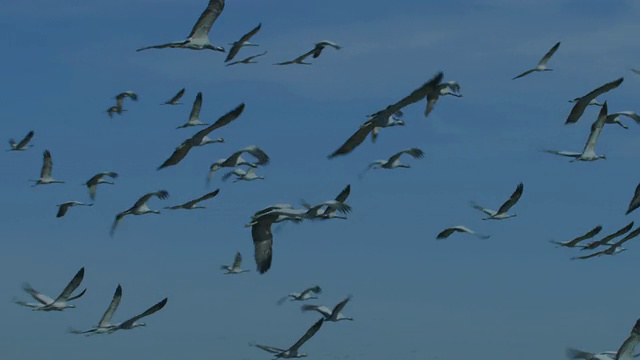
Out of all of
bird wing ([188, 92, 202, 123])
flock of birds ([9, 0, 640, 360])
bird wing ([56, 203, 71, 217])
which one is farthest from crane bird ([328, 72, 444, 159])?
bird wing ([56, 203, 71, 217])

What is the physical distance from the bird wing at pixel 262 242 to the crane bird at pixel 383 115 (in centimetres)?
372

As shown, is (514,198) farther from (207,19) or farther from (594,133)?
(207,19)

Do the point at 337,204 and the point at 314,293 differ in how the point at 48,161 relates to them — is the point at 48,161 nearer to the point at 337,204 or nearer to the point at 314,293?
the point at 314,293

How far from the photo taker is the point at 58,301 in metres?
51.8

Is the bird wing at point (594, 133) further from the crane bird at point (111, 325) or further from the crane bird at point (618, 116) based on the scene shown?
the crane bird at point (111, 325)

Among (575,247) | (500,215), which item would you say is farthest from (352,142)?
(500,215)

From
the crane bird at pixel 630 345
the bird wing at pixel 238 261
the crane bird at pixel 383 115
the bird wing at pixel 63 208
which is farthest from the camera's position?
the bird wing at pixel 238 261


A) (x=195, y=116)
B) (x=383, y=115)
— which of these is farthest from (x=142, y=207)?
(x=383, y=115)

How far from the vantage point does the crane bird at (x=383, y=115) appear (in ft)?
109

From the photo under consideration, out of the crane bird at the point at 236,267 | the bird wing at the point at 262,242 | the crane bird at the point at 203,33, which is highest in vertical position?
the crane bird at the point at 203,33

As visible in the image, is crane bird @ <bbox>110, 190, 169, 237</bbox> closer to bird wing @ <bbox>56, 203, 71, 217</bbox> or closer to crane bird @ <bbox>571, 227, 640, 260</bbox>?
bird wing @ <bbox>56, 203, 71, 217</bbox>

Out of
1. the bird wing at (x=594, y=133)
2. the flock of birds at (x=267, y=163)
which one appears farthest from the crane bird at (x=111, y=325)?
the bird wing at (x=594, y=133)

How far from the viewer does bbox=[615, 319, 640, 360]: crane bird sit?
126 ft

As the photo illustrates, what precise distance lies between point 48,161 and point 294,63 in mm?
17824
